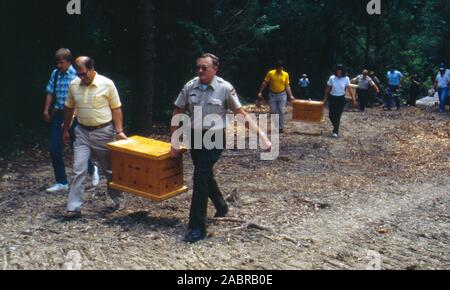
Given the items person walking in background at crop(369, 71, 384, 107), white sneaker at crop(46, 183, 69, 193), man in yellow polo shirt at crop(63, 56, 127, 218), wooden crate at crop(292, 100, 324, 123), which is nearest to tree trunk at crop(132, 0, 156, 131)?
wooden crate at crop(292, 100, 324, 123)

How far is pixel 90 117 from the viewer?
696 centimetres

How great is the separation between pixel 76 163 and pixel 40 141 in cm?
680

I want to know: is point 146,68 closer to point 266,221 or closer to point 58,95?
point 58,95

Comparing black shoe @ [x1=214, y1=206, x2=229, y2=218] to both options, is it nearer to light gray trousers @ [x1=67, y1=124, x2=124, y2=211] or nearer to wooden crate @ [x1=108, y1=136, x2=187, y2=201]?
wooden crate @ [x1=108, y1=136, x2=187, y2=201]

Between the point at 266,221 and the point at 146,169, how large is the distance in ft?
5.24

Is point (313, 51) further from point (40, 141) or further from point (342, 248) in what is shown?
point (342, 248)

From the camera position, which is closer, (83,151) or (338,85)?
(83,151)

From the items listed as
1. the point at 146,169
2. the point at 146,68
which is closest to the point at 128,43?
the point at 146,68

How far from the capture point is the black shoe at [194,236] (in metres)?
6.30

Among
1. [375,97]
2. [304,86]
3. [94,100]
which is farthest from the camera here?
[304,86]

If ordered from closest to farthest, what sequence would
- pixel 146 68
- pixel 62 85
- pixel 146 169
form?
pixel 146 169, pixel 62 85, pixel 146 68

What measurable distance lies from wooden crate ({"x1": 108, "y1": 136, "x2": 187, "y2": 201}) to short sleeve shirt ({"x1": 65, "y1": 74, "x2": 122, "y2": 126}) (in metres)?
0.38

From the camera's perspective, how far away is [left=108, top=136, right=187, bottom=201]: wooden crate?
21.9ft

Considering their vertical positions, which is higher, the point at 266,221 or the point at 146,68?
the point at 146,68
